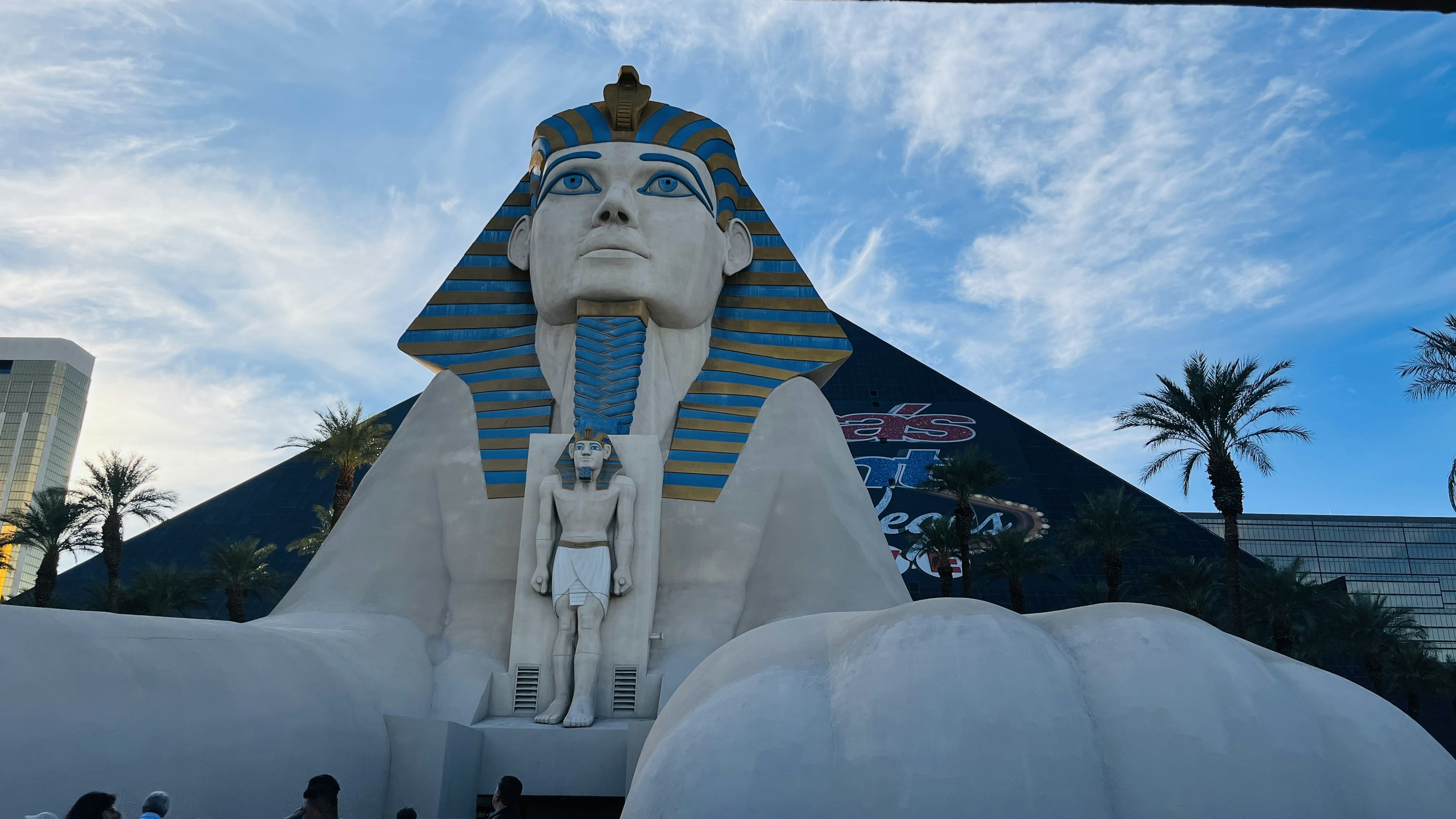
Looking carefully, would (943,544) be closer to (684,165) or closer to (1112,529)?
(1112,529)

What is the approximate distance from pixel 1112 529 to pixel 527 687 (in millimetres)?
15525

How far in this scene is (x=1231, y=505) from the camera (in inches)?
669

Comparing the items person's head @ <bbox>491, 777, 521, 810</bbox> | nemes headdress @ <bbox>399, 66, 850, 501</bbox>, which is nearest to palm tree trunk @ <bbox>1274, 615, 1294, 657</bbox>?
nemes headdress @ <bbox>399, 66, 850, 501</bbox>

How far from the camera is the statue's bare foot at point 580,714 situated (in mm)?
7781

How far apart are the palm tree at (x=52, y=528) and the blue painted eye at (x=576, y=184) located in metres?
14.6

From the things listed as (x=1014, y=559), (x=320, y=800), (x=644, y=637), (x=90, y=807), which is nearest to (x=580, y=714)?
(x=644, y=637)

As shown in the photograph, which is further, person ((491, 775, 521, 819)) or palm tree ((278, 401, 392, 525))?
palm tree ((278, 401, 392, 525))

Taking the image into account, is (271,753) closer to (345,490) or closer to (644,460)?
(644,460)

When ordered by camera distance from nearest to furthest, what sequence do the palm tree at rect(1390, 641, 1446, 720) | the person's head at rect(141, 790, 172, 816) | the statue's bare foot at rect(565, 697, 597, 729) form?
the person's head at rect(141, 790, 172, 816)
the statue's bare foot at rect(565, 697, 597, 729)
the palm tree at rect(1390, 641, 1446, 720)

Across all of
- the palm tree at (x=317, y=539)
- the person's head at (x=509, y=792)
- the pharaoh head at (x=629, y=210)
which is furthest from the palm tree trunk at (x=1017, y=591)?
the person's head at (x=509, y=792)

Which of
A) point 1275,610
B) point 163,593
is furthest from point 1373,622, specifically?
point 163,593

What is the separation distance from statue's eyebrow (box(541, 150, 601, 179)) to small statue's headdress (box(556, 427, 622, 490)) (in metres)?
2.72

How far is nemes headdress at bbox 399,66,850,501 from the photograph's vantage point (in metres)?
9.47

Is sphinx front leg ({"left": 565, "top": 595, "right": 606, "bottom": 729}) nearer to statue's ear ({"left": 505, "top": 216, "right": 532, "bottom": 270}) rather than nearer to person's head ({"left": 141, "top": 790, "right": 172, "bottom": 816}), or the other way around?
statue's ear ({"left": 505, "top": 216, "right": 532, "bottom": 270})
